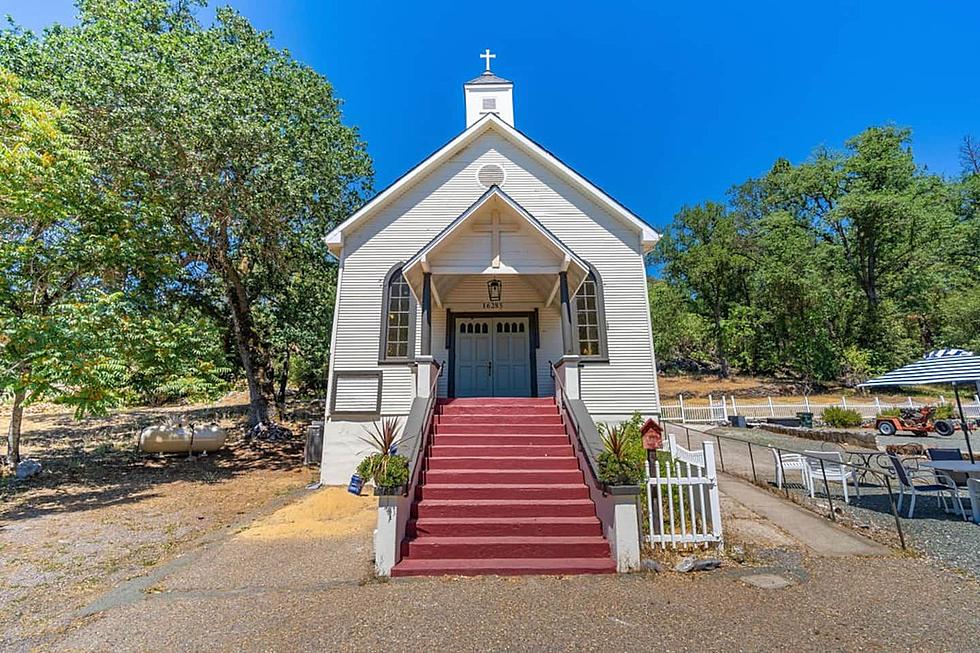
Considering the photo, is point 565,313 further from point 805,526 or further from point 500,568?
point 500,568

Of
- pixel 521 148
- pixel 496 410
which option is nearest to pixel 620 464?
pixel 496 410

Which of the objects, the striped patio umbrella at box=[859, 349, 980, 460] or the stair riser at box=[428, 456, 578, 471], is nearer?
the stair riser at box=[428, 456, 578, 471]

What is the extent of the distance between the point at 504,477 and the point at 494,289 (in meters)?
5.48

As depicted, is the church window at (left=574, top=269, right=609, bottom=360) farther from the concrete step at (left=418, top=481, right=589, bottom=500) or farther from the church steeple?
the church steeple

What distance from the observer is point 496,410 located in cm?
834

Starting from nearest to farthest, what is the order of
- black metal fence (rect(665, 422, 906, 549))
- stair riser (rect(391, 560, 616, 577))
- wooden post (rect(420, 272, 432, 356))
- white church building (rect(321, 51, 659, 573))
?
stair riser (rect(391, 560, 616, 577)) → black metal fence (rect(665, 422, 906, 549)) → wooden post (rect(420, 272, 432, 356)) → white church building (rect(321, 51, 659, 573))

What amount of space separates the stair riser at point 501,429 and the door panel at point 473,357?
3.19 metres

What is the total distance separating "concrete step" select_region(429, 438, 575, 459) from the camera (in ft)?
23.1

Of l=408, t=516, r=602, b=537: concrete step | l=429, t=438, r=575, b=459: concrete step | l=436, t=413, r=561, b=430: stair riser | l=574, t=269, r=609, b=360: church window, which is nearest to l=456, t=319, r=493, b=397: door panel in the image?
l=574, t=269, r=609, b=360: church window

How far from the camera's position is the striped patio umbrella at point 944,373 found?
723 centimetres

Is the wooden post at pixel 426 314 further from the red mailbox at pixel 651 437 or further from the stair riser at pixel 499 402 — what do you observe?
the red mailbox at pixel 651 437

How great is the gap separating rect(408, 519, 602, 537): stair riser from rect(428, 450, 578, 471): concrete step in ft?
4.09

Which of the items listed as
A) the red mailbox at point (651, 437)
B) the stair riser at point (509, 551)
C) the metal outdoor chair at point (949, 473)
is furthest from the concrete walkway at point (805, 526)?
the stair riser at point (509, 551)

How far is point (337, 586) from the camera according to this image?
4594 mm
